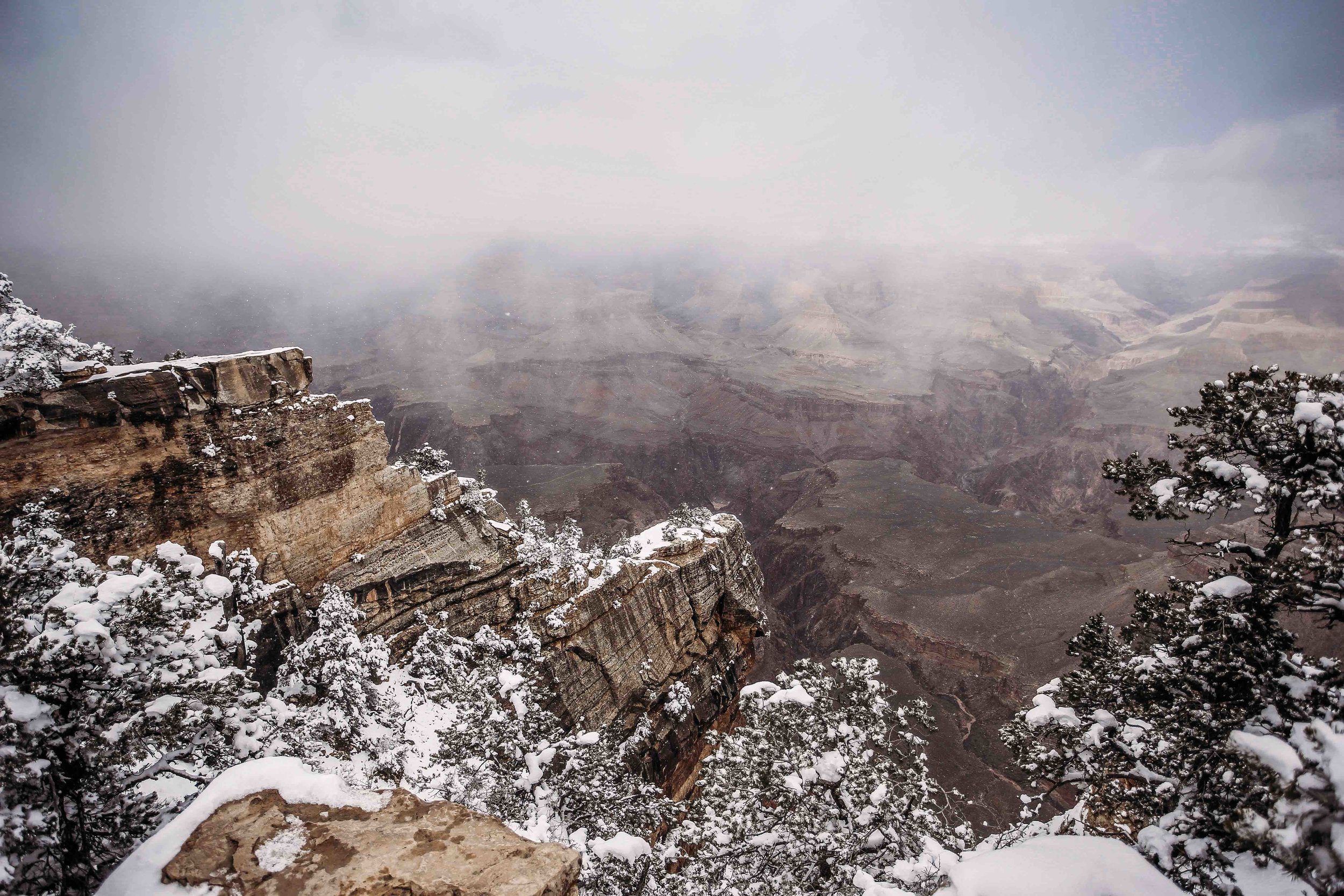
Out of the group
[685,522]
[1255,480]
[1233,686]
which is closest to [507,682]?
[685,522]

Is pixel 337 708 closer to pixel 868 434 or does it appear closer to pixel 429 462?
pixel 429 462

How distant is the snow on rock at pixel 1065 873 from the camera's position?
4941 mm

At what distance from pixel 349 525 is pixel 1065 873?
19614 millimetres

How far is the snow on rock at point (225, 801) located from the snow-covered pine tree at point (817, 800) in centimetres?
768

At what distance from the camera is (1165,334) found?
16175 cm

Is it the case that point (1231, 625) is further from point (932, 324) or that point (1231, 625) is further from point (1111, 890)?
point (932, 324)

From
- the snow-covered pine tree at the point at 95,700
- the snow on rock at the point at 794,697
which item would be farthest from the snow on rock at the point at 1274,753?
the snow-covered pine tree at the point at 95,700

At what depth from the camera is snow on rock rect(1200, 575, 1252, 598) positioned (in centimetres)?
574

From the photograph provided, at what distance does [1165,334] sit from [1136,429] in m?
92.4

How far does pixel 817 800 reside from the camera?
10.4 metres

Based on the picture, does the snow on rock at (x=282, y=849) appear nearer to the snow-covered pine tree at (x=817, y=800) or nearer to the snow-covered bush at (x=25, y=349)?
the snow-covered pine tree at (x=817, y=800)

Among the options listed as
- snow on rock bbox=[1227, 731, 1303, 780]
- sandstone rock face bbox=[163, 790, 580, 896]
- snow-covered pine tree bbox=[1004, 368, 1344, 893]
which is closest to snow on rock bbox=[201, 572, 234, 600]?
sandstone rock face bbox=[163, 790, 580, 896]

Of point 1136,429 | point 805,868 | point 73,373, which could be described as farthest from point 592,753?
point 1136,429

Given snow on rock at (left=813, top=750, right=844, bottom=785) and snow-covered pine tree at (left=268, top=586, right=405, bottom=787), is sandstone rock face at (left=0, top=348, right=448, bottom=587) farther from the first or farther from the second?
snow on rock at (left=813, top=750, right=844, bottom=785)
